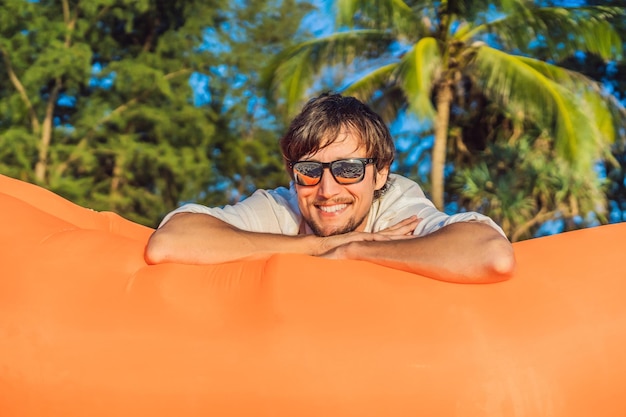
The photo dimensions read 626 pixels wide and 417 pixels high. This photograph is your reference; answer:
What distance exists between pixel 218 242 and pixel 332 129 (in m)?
0.48

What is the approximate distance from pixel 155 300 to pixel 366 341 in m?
0.45

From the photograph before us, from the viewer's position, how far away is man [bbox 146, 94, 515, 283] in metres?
1.74

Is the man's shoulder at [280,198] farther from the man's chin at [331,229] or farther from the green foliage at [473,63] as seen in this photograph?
the green foliage at [473,63]

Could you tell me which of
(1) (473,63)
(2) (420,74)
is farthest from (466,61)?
(2) (420,74)

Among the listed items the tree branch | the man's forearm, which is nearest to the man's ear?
the man's forearm

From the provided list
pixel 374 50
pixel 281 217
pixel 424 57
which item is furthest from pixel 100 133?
pixel 281 217

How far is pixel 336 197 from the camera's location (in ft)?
6.96

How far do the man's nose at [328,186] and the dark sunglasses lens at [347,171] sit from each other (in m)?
0.01

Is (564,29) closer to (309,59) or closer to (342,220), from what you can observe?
(309,59)

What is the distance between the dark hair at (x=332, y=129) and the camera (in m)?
2.15

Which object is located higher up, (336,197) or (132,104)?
(132,104)

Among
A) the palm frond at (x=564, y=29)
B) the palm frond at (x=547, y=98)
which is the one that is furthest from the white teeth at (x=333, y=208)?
the palm frond at (x=564, y=29)

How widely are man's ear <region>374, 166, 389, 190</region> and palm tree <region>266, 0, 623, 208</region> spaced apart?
27.6 feet

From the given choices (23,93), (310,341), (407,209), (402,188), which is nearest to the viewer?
(310,341)
